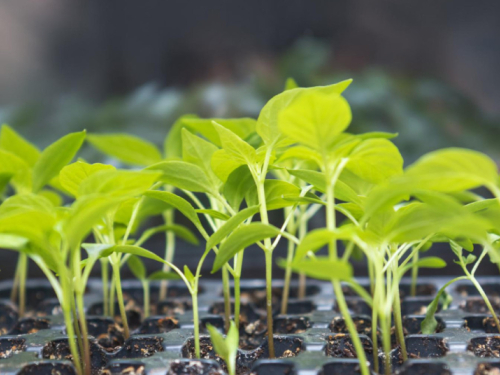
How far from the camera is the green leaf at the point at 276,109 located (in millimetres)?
379

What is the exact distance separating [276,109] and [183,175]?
0.11m

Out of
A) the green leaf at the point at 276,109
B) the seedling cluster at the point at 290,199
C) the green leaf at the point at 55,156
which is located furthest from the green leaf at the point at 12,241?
the green leaf at the point at 276,109

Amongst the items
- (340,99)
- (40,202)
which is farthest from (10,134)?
(340,99)

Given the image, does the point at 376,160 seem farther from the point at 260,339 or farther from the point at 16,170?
the point at 16,170

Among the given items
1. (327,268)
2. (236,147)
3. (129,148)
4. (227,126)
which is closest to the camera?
(327,268)

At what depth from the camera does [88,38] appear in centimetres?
111

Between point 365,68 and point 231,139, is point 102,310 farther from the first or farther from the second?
point 365,68

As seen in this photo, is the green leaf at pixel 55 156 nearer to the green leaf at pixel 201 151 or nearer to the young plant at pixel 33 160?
the young plant at pixel 33 160

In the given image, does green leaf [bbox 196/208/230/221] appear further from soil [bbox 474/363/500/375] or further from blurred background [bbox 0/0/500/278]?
blurred background [bbox 0/0/500/278]

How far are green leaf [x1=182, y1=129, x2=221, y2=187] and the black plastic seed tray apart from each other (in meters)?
0.18

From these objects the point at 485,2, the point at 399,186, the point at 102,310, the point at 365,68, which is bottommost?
the point at 102,310

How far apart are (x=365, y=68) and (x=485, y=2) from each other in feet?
0.96

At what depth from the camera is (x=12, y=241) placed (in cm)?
36

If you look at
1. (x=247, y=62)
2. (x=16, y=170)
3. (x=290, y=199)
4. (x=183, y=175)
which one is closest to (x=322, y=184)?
(x=290, y=199)
